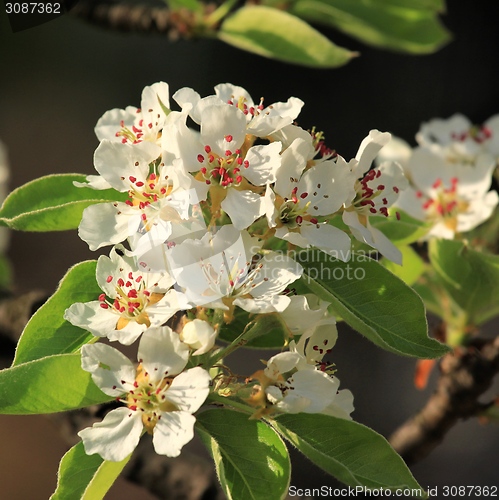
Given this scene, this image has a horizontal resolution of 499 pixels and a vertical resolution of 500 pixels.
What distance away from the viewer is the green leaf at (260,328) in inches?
39.1

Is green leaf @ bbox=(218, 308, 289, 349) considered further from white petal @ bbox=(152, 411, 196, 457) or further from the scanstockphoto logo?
the scanstockphoto logo

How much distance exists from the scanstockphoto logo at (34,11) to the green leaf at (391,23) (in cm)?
66

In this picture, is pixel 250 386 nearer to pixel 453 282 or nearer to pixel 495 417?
pixel 453 282

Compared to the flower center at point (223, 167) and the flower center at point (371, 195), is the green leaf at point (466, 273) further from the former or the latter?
the flower center at point (223, 167)

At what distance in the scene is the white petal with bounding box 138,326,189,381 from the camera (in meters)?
0.92

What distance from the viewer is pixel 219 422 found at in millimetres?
982

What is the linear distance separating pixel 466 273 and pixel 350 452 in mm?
586

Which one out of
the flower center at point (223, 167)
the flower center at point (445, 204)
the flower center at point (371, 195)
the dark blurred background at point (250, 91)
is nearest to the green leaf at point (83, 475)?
the flower center at point (223, 167)

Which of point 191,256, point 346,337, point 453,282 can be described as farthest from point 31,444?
point 191,256

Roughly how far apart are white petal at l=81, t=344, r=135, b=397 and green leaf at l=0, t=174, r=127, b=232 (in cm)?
23

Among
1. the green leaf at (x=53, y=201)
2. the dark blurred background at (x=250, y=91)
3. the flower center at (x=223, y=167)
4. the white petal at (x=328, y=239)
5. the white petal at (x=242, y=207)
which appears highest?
the flower center at (x=223, y=167)

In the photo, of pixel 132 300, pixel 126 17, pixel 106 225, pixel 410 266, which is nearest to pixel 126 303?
pixel 132 300

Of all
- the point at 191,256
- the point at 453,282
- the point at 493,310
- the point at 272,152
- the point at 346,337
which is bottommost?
the point at 346,337

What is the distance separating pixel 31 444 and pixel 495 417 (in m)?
2.40
